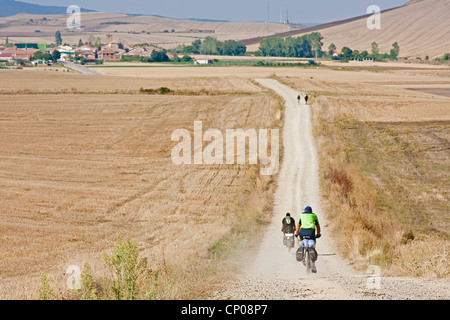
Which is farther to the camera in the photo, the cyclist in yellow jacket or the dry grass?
the dry grass

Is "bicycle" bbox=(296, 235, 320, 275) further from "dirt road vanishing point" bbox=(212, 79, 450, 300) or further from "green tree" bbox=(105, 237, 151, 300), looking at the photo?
"green tree" bbox=(105, 237, 151, 300)

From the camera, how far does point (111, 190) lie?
36.0 meters

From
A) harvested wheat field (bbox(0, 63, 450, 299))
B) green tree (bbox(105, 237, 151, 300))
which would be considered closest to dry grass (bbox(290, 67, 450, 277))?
harvested wheat field (bbox(0, 63, 450, 299))

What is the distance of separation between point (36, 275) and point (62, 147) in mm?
31100

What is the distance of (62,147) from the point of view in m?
50.5

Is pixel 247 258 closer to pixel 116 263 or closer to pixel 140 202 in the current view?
pixel 116 263
